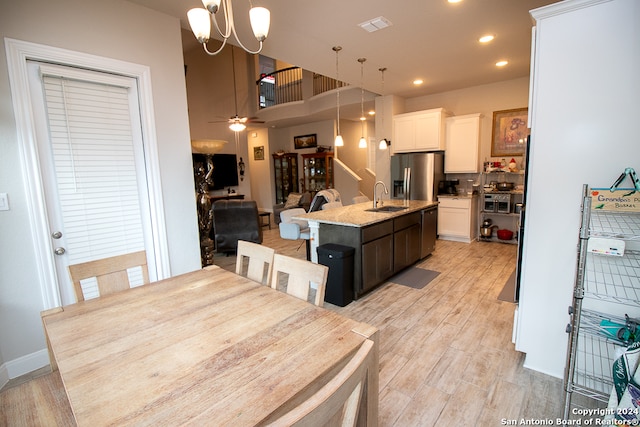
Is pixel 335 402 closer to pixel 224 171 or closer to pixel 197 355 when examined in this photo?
pixel 197 355

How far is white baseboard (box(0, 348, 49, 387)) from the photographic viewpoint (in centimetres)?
206

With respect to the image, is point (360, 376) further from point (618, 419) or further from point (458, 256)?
point (458, 256)

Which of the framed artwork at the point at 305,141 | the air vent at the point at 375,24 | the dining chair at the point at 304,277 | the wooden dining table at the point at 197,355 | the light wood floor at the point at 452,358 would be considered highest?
the air vent at the point at 375,24

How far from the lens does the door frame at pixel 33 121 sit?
1.98 meters

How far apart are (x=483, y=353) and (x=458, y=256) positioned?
8.90ft

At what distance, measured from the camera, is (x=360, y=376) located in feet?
2.53

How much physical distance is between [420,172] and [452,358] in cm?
399

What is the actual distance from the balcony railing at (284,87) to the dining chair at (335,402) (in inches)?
293

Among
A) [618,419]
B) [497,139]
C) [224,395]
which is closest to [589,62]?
[618,419]

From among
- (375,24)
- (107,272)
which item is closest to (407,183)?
(375,24)

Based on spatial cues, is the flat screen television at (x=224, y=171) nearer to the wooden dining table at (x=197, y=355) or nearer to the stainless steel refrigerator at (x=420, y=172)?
the stainless steel refrigerator at (x=420, y=172)

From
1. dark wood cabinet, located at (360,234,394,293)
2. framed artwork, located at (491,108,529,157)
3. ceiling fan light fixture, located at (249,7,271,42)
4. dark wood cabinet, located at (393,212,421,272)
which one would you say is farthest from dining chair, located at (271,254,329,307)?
framed artwork, located at (491,108,529,157)

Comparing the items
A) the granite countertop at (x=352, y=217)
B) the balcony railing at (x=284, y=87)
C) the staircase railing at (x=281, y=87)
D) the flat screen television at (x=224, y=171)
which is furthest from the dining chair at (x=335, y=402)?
the staircase railing at (x=281, y=87)

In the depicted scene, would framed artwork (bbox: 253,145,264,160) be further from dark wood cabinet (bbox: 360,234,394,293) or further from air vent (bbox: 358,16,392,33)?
dark wood cabinet (bbox: 360,234,394,293)
